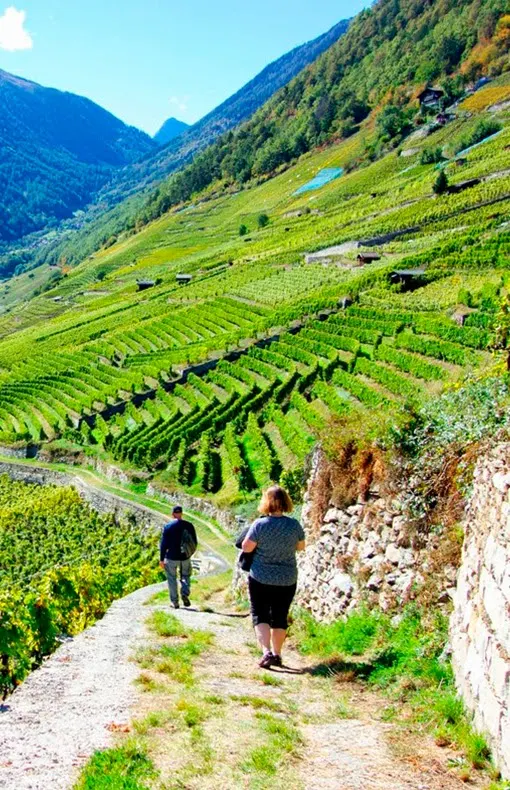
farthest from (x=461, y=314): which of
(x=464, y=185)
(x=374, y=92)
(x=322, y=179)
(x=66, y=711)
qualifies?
(x=374, y=92)

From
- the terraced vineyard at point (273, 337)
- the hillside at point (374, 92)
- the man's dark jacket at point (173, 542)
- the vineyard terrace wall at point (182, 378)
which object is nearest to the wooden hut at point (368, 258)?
the terraced vineyard at point (273, 337)

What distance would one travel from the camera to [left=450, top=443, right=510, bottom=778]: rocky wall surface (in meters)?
5.00

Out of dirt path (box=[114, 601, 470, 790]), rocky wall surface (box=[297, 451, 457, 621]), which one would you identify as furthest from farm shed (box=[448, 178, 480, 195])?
dirt path (box=[114, 601, 470, 790])

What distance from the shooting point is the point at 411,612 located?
779cm

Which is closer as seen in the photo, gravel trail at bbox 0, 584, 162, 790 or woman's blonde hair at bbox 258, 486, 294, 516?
gravel trail at bbox 0, 584, 162, 790

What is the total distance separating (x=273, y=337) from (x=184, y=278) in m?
43.3

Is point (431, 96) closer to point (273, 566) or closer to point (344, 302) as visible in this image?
point (344, 302)

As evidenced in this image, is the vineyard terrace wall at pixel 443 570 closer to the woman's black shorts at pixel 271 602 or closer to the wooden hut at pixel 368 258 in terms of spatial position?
the woman's black shorts at pixel 271 602

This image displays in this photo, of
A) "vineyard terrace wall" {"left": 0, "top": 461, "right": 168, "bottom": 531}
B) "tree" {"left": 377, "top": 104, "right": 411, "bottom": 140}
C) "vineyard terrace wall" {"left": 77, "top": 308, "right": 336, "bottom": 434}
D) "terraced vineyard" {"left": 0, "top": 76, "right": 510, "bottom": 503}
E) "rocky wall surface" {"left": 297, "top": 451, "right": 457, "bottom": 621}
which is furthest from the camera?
"tree" {"left": 377, "top": 104, "right": 411, "bottom": 140}

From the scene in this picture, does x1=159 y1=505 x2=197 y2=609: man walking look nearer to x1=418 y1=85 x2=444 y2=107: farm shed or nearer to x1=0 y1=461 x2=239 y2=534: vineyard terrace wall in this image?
x1=0 y1=461 x2=239 y2=534: vineyard terrace wall

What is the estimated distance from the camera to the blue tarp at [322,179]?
130 metres

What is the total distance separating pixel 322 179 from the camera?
133m

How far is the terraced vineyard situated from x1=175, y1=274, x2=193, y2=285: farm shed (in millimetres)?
1475

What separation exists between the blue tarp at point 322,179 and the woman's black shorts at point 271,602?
415ft
